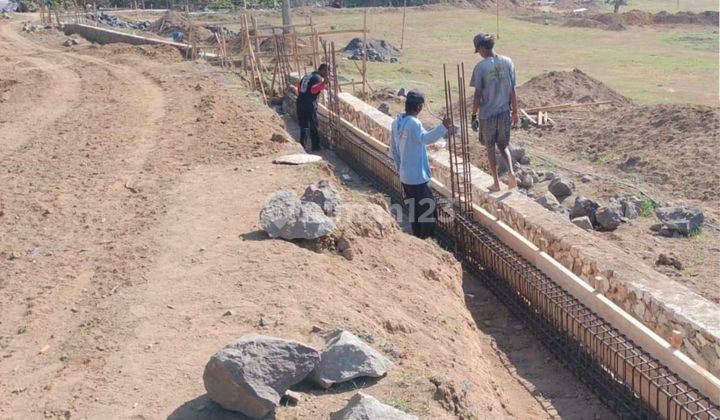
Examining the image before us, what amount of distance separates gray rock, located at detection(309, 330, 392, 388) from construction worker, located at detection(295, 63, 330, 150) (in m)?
6.95

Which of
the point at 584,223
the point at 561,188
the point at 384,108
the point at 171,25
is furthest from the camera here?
the point at 171,25

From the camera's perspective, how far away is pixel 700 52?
26297 millimetres

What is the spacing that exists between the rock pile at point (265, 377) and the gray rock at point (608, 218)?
5520 millimetres

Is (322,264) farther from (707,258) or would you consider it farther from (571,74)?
(571,74)

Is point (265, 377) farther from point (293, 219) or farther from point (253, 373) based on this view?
point (293, 219)

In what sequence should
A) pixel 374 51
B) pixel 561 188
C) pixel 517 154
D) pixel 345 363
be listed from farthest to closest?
pixel 374 51 < pixel 517 154 < pixel 561 188 < pixel 345 363

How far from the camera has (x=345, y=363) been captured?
3912 millimetres

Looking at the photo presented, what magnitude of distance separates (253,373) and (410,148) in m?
3.44

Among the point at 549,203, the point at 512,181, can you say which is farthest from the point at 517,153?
the point at 512,181

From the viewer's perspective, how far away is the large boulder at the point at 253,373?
3.44 m

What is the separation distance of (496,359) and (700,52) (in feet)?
78.9

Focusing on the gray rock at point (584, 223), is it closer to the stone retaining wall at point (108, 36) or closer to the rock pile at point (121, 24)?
the stone retaining wall at point (108, 36)

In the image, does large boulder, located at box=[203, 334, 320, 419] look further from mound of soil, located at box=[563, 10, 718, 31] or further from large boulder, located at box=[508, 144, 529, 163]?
mound of soil, located at box=[563, 10, 718, 31]

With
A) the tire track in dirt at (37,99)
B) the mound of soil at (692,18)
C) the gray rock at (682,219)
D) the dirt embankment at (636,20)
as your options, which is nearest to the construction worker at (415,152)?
the gray rock at (682,219)
